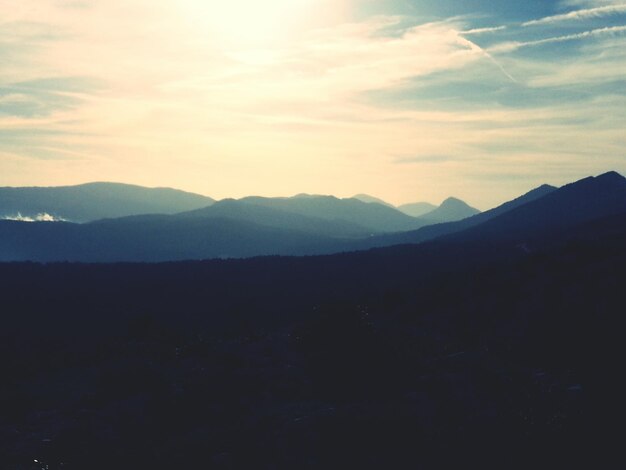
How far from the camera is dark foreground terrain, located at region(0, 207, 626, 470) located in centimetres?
2022

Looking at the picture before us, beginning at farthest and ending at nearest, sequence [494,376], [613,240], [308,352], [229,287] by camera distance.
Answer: [229,287], [613,240], [308,352], [494,376]

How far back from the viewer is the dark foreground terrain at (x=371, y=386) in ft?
66.3

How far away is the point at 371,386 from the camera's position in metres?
26.2

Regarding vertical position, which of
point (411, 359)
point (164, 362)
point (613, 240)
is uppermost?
point (613, 240)

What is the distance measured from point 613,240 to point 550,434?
5662 centimetres

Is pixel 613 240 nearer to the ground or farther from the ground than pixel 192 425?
farther from the ground

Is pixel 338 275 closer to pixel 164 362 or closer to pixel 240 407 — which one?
pixel 164 362

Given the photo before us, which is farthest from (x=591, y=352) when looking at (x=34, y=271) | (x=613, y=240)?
(x=34, y=271)

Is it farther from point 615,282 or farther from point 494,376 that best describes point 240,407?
point 615,282

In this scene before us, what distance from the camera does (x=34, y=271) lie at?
12012 centimetres

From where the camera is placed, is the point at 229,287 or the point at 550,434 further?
the point at 229,287

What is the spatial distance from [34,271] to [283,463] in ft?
376

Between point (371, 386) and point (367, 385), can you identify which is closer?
point (371, 386)

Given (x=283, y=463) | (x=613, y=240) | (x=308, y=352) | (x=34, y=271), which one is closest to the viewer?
(x=283, y=463)
